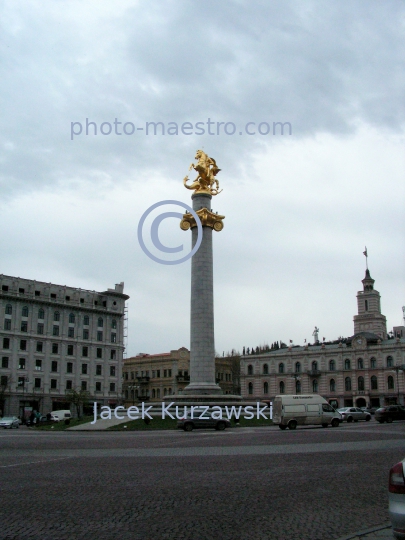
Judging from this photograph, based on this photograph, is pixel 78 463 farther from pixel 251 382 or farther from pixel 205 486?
pixel 251 382

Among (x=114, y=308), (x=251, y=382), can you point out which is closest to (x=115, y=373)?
(x=114, y=308)

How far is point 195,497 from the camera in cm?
1225

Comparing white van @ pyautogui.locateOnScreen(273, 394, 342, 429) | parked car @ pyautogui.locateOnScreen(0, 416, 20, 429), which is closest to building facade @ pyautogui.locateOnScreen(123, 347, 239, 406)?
parked car @ pyautogui.locateOnScreen(0, 416, 20, 429)

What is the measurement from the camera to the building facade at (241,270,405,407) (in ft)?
362

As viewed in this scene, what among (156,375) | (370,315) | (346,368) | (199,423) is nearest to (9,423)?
(199,423)

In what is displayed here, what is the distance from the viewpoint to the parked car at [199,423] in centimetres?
4434

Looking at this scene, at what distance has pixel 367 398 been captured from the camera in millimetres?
111562

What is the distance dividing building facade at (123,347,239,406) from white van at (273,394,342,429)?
66545 mm

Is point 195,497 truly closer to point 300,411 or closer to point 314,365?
point 300,411

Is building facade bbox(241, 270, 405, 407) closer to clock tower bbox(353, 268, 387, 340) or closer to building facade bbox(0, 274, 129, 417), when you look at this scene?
clock tower bbox(353, 268, 387, 340)

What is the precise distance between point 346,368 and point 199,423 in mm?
76661

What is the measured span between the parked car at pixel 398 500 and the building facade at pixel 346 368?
326 ft

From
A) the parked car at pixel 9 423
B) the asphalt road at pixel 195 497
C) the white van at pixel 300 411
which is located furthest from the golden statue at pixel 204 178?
the asphalt road at pixel 195 497

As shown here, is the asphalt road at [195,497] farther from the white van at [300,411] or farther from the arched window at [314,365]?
the arched window at [314,365]
